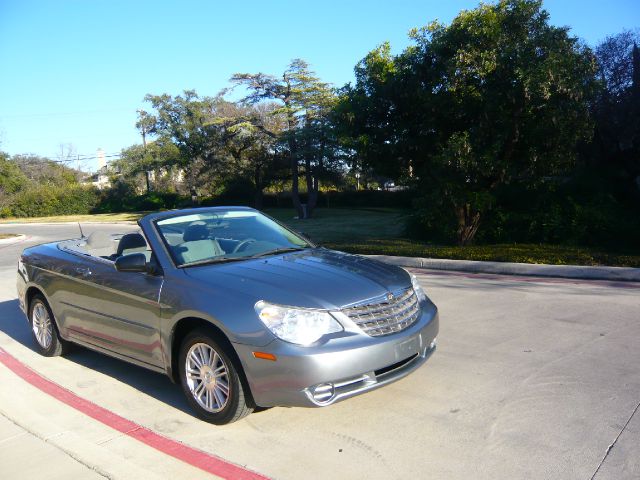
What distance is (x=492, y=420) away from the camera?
4066mm

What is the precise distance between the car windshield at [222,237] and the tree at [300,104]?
2549 cm

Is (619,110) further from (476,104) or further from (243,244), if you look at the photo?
(243,244)

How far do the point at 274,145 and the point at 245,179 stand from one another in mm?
5224

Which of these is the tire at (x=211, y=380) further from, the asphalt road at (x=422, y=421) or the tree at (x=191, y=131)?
the tree at (x=191, y=131)

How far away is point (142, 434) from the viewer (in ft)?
13.9

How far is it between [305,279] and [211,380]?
3.28 feet

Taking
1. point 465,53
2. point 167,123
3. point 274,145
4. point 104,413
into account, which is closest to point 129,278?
point 104,413

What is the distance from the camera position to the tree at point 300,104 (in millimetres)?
30875

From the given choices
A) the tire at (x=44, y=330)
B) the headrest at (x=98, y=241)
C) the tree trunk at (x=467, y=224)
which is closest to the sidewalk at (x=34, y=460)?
the tire at (x=44, y=330)

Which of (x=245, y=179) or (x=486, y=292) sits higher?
(x=245, y=179)

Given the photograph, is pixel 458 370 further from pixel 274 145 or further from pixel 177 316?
pixel 274 145

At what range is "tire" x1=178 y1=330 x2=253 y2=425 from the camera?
4.04 metres

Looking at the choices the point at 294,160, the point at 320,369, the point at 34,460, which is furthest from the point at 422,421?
the point at 294,160

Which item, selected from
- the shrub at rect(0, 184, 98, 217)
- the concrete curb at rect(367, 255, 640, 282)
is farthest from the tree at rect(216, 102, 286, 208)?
the shrub at rect(0, 184, 98, 217)
